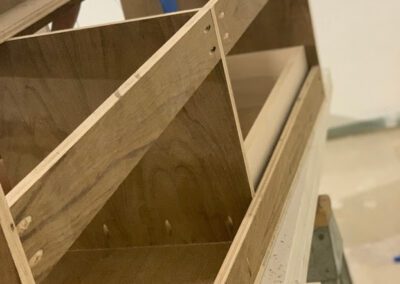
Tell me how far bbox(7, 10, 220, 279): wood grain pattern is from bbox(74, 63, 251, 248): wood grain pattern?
140mm

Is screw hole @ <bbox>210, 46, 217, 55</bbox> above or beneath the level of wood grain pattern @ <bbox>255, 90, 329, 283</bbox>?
above

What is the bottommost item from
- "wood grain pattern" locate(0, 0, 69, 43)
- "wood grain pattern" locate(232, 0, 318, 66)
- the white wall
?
the white wall

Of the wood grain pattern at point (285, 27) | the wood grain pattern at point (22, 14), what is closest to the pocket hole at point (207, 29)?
the wood grain pattern at point (22, 14)

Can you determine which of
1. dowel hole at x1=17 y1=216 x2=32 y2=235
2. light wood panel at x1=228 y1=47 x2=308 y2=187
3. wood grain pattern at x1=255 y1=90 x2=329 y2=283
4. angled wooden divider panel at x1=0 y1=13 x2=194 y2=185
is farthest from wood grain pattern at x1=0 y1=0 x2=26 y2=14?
dowel hole at x1=17 y1=216 x2=32 y2=235

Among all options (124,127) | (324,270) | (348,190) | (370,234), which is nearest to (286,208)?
(324,270)

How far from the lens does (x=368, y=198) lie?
7.42 feet

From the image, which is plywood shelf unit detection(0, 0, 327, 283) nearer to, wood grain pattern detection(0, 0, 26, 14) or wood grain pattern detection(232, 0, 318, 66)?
wood grain pattern detection(0, 0, 26, 14)

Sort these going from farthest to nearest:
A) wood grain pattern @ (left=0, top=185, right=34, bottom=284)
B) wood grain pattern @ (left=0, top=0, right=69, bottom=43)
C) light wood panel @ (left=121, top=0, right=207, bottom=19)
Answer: light wood panel @ (left=121, top=0, right=207, bottom=19) < wood grain pattern @ (left=0, top=0, right=69, bottom=43) < wood grain pattern @ (left=0, top=185, right=34, bottom=284)

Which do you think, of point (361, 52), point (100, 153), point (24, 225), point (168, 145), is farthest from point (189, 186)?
point (361, 52)

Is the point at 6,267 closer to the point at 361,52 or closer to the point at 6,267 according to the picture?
the point at 6,267

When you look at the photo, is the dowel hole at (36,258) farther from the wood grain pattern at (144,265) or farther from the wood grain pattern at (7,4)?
the wood grain pattern at (7,4)

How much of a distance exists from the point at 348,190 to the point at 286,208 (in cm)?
127

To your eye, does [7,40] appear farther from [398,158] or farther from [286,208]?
[398,158]

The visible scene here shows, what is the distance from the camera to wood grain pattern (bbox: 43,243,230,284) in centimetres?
103
